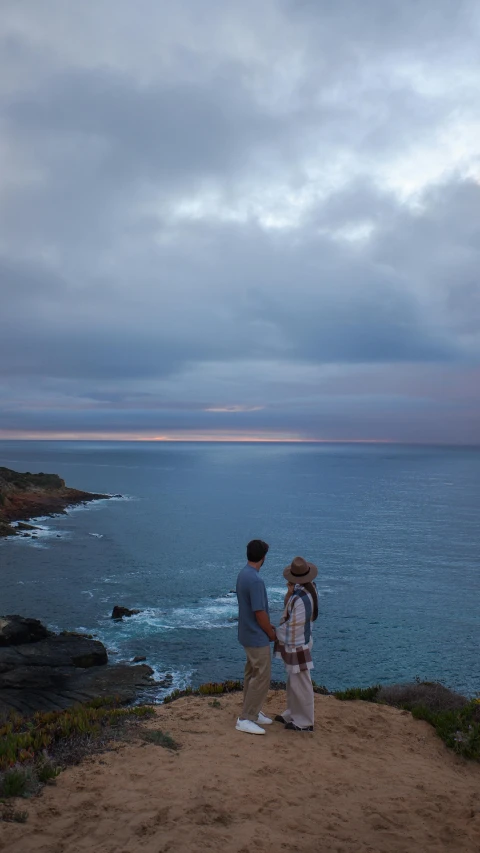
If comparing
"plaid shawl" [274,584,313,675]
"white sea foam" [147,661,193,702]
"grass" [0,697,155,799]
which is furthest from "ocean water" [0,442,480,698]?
"plaid shawl" [274,584,313,675]

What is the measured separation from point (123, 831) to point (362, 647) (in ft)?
80.4

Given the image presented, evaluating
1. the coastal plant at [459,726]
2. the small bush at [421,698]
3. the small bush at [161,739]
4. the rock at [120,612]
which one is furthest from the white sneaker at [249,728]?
the rock at [120,612]

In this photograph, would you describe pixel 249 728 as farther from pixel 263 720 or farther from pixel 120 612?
pixel 120 612

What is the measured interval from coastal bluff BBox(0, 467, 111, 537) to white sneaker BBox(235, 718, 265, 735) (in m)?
54.7

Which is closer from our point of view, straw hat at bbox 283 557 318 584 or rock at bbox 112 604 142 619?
straw hat at bbox 283 557 318 584

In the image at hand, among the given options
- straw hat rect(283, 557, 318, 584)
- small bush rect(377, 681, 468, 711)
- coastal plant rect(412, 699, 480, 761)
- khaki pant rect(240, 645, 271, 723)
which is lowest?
small bush rect(377, 681, 468, 711)

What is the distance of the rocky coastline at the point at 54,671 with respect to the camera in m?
20.4

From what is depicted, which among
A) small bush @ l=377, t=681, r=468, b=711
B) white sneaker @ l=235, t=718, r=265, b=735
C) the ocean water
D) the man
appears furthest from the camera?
the ocean water

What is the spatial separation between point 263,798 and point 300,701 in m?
2.38

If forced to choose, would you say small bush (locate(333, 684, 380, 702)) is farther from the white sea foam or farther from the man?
the white sea foam

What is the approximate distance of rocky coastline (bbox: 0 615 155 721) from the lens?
67.0ft

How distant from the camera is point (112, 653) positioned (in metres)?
27.0

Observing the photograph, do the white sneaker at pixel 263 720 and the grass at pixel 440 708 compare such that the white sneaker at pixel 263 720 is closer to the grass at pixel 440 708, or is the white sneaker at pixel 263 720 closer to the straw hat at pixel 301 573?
the straw hat at pixel 301 573

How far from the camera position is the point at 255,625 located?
28.1 feet
